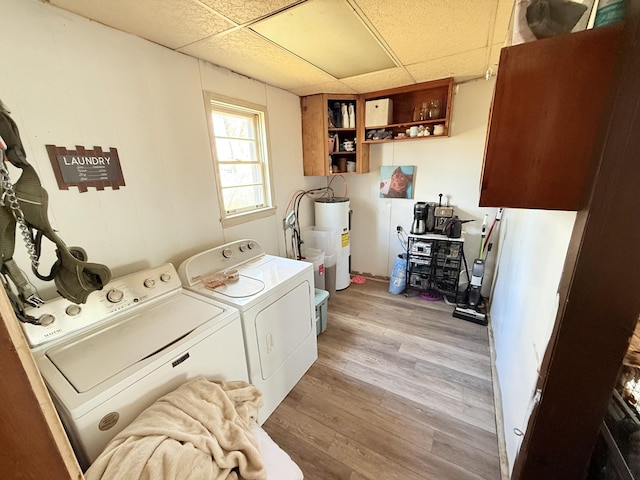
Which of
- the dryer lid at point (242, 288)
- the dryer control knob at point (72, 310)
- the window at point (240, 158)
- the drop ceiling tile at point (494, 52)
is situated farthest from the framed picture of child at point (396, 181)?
the dryer control knob at point (72, 310)

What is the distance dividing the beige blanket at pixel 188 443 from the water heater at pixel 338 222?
2.33 m

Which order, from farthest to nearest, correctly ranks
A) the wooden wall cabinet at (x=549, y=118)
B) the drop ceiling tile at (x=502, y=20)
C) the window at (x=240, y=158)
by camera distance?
the window at (x=240, y=158), the drop ceiling tile at (x=502, y=20), the wooden wall cabinet at (x=549, y=118)

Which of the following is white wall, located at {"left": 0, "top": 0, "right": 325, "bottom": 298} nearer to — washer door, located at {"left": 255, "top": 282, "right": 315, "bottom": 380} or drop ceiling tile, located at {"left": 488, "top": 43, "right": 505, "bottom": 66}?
washer door, located at {"left": 255, "top": 282, "right": 315, "bottom": 380}

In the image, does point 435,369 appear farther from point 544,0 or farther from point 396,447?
point 544,0

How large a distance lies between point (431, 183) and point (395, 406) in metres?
2.44

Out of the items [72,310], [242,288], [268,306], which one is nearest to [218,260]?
[242,288]

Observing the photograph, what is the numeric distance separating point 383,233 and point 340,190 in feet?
2.84

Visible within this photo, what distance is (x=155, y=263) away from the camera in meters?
1.80

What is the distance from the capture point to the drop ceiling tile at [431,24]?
1358mm

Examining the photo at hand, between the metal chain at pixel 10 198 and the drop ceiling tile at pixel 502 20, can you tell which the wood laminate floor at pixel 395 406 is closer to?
the metal chain at pixel 10 198

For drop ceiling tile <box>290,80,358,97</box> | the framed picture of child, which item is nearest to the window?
drop ceiling tile <box>290,80,358,97</box>

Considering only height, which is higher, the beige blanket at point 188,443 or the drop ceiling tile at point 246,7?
the drop ceiling tile at point 246,7

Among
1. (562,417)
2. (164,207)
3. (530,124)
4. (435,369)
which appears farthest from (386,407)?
(164,207)

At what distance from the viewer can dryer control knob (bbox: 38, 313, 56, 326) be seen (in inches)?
47.1
